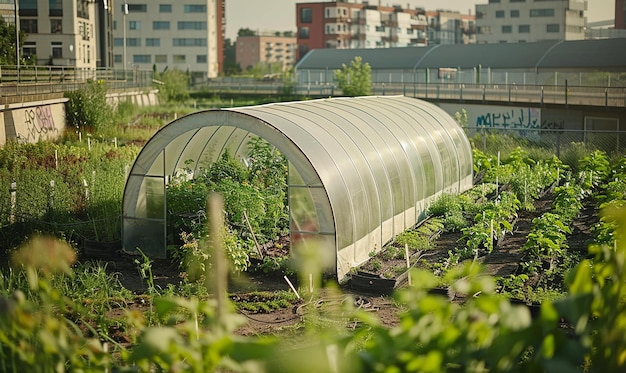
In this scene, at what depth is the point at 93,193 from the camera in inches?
635

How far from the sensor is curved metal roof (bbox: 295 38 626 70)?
4053 cm

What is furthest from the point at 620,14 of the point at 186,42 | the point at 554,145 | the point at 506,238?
the point at 506,238

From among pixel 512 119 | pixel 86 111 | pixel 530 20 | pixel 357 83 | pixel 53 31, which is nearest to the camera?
pixel 86 111

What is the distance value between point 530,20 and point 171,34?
118 feet

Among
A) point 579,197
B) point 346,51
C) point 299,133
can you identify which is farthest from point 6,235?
point 346,51

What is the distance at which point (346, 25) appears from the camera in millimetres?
100688

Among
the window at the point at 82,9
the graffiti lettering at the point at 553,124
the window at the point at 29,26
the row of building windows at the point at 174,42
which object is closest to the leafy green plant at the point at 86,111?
the graffiti lettering at the point at 553,124

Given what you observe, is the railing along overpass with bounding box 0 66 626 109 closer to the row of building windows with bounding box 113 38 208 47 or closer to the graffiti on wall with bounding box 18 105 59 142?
→ the graffiti on wall with bounding box 18 105 59 142

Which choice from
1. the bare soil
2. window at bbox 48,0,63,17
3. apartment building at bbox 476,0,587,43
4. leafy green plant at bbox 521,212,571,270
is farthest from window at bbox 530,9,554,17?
leafy green plant at bbox 521,212,571,270

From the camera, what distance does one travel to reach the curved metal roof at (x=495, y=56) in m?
40.5

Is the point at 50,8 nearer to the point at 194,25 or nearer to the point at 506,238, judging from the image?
the point at 194,25

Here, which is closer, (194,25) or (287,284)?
(287,284)

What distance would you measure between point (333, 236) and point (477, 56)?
35.8 m

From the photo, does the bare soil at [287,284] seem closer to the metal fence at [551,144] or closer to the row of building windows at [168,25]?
the metal fence at [551,144]
